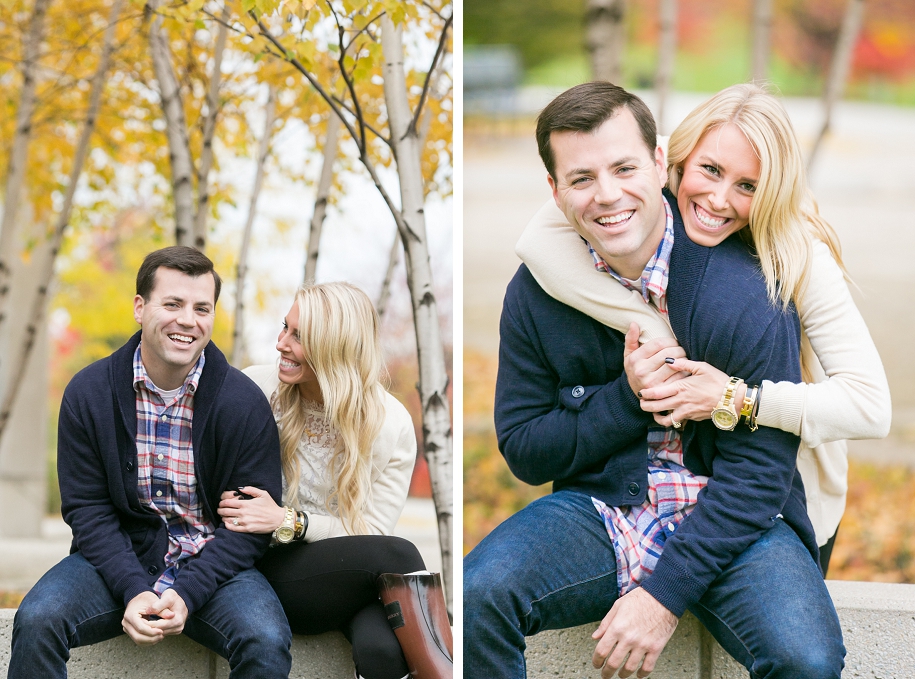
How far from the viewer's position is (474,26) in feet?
20.0

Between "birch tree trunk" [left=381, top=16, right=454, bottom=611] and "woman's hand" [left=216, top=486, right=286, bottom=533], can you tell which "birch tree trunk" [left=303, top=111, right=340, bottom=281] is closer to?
"birch tree trunk" [left=381, top=16, right=454, bottom=611]

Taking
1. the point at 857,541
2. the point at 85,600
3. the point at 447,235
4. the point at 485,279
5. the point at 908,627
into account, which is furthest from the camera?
the point at 485,279

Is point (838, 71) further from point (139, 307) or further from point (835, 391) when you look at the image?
→ point (139, 307)

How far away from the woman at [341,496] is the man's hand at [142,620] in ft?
0.89

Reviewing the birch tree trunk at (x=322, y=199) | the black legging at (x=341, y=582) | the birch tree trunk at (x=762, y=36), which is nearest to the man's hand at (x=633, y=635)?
the black legging at (x=341, y=582)

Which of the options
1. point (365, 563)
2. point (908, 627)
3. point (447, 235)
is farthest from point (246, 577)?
point (447, 235)

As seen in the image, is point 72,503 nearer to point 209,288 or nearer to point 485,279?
point 209,288

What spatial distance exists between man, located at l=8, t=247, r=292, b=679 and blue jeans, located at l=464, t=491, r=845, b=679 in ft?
1.78

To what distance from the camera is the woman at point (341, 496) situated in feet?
7.38

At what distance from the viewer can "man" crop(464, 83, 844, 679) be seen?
76.0 inches

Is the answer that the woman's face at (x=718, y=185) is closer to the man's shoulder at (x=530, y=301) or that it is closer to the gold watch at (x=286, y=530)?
the man's shoulder at (x=530, y=301)

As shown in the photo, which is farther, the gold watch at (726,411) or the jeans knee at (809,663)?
the gold watch at (726,411)

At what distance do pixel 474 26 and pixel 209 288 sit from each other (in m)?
4.35

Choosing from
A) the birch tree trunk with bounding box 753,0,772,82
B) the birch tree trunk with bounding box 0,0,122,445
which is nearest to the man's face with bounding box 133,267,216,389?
the birch tree trunk with bounding box 0,0,122,445
